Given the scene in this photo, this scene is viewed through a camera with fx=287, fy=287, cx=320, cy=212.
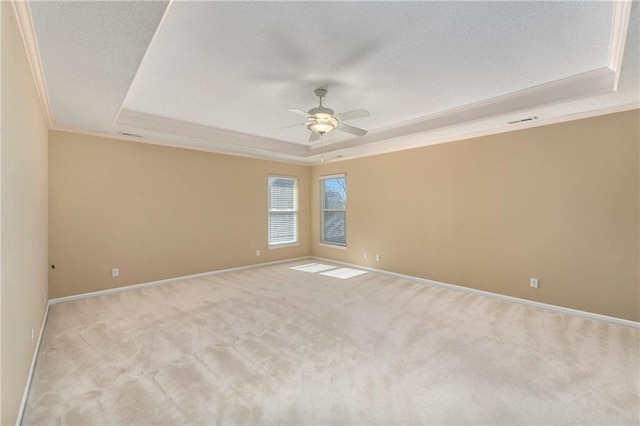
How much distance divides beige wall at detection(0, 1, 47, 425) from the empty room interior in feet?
0.10

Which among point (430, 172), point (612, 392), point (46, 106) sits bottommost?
point (612, 392)

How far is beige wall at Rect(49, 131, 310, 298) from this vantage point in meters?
3.84

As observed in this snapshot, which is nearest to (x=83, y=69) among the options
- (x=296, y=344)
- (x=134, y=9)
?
(x=134, y=9)

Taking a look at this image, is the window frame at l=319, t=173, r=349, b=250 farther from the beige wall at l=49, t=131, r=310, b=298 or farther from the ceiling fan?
the ceiling fan

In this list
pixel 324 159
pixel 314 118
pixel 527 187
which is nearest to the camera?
pixel 314 118

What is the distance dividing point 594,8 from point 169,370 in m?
3.87

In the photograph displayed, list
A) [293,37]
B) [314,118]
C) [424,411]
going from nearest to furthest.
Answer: [424,411] → [293,37] → [314,118]

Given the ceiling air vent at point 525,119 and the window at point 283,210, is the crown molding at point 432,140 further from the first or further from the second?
the window at point 283,210

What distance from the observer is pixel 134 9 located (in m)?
1.55

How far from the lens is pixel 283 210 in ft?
21.4

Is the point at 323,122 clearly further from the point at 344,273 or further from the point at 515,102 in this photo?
the point at 344,273

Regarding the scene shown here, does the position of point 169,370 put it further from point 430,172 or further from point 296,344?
point 430,172

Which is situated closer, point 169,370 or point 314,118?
point 169,370

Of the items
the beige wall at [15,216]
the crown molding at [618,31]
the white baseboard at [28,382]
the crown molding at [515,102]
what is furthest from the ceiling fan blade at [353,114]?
the white baseboard at [28,382]
